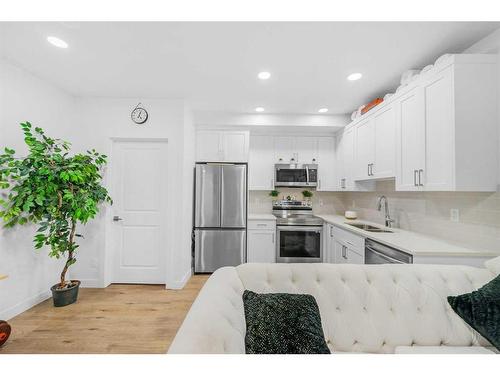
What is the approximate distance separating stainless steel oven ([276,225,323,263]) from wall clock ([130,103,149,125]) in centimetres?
254

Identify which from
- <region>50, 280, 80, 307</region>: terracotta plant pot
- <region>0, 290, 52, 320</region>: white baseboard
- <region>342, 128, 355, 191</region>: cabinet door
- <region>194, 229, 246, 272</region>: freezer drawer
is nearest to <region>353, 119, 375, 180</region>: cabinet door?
<region>342, 128, 355, 191</region>: cabinet door

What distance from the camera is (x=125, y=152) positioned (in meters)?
3.07

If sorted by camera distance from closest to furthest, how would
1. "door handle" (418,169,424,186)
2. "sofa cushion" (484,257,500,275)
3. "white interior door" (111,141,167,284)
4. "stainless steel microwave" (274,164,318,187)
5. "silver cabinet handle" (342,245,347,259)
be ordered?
"sofa cushion" (484,257,500,275) < "door handle" (418,169,424,186) < "silver cabinet handle" (342,245,347,259) < "white interior door" (111,141,167,284) < "stainless steel microwave" (274,164,318,187)

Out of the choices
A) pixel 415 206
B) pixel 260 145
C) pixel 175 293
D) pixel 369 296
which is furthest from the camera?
pixel 260 145

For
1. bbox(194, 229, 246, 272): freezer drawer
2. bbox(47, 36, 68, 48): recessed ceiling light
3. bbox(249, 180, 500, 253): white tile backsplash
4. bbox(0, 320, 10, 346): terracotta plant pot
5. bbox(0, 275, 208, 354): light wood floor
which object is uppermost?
bbox(47, 36, 68, 48): recessed ceiling light

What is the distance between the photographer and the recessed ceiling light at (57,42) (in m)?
1.76

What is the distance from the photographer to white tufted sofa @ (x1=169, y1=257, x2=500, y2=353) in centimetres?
115

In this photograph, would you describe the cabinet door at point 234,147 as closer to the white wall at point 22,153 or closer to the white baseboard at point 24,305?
the white wall at point 22,153

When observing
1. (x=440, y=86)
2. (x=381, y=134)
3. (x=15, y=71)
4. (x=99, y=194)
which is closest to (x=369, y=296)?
(x=440, y=86)

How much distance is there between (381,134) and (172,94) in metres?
2.66

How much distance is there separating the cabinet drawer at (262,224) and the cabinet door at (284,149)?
44.0 inches

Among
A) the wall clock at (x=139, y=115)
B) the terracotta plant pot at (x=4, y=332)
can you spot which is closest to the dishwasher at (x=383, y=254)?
the wall clock at (x=139, y=115)

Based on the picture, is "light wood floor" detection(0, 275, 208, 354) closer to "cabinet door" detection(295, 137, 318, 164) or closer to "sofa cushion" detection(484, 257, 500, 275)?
"sofa cushion" detection(484, 257, 500, 275)
